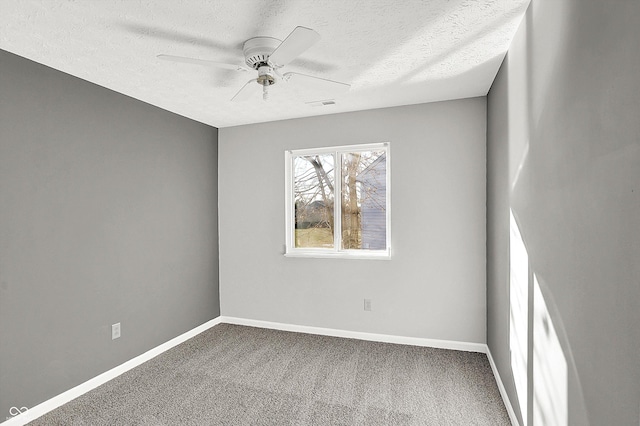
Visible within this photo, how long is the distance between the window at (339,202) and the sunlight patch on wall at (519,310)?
1.44 m

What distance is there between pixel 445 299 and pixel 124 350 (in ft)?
9.93

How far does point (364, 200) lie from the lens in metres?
3.63

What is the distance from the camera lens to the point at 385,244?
3.54 metres

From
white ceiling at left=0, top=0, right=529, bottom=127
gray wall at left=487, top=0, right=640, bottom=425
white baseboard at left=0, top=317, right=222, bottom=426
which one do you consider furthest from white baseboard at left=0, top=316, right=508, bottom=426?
white ceiling at left=0, top=0, right=529, bottom=127

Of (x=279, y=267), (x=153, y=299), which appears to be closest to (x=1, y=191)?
(x=153, y=299)

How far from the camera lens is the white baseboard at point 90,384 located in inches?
85.4

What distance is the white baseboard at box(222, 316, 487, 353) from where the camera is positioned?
3.21 m

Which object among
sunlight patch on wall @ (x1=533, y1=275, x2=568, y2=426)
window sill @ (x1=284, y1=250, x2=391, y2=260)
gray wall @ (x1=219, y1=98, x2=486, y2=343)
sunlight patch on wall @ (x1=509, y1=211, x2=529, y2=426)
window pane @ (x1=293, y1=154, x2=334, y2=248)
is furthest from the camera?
window pane @ (x1=293, y1=154, x2=334, y2=248)

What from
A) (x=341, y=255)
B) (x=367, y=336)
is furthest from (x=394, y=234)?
(x=367, y=336)

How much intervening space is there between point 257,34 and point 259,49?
84 millimetres

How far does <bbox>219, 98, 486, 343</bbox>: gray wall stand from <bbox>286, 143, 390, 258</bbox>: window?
12 centimetres

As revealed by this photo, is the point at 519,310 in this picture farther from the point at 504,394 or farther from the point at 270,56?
the point at 270,56

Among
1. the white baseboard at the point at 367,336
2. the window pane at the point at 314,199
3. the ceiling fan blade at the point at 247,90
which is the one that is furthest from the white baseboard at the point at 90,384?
the ceiling fan blade at the point at 247,90

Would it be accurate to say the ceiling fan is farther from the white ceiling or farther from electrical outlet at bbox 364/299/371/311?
electrical outlet at bbox 364/299/371/311
